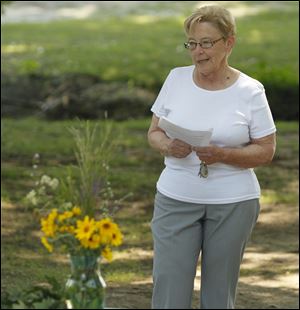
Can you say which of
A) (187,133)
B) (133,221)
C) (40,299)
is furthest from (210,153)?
(133,221)

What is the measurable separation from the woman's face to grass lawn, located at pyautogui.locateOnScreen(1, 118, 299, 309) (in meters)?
2.03

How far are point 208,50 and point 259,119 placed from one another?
14.2 inches

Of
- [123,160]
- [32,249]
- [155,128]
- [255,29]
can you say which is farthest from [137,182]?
[255,29]

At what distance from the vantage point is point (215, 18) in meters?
5.03

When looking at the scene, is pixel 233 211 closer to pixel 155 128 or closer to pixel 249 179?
pixel 249 179

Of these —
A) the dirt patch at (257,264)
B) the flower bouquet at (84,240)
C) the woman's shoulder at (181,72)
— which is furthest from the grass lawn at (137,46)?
the flower bouquet at (84,240)

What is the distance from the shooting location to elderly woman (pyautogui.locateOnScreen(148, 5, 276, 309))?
504cm

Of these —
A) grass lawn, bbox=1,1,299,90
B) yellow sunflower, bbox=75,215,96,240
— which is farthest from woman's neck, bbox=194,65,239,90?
grass lawn, bbox=1,1,299,90

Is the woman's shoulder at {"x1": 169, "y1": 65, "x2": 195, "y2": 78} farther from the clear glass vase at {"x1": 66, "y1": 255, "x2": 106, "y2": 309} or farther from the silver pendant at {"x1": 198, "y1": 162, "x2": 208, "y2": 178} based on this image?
the clear glass vase at {"x1": 66, "y1": 255, "x2": 106, "y2": 309}

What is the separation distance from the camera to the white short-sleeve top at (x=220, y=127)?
16.5 ft

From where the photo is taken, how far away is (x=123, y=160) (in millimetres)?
12141

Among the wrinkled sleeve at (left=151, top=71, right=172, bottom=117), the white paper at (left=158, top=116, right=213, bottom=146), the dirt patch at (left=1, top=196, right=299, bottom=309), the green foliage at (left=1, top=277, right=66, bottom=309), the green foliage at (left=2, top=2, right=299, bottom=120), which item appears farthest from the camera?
the green foliage at (left=2, top=2, right=299, bottom=120)

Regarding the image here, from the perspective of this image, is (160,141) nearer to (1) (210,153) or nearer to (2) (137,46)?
(1) (210,153)

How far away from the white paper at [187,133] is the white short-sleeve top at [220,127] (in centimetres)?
6
